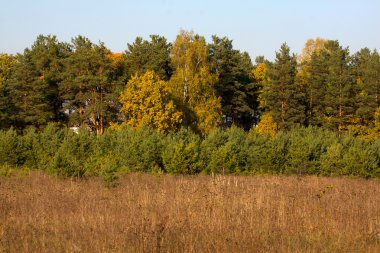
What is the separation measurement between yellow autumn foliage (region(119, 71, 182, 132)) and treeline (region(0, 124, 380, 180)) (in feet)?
40.5

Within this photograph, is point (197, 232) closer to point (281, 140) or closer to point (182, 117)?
point (281, 140)

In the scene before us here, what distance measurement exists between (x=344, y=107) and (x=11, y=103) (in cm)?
3053

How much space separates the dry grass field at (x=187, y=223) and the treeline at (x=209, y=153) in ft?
34.3

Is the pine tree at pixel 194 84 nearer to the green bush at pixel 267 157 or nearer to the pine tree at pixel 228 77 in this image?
the pine tree at pixel 228 77

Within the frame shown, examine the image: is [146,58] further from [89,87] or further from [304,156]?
[304,156]

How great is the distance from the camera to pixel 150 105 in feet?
136

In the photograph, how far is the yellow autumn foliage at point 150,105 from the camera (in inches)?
1614

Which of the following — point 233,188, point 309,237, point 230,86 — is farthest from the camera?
point 230,86

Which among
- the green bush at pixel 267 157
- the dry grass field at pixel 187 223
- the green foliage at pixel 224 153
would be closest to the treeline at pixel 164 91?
the green foliage at pixel 224 153

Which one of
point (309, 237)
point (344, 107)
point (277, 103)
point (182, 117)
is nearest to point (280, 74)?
point (277, 103)

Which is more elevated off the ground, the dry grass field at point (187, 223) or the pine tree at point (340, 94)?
the pine tree at point (340, 94)

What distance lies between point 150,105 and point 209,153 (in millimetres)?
16850

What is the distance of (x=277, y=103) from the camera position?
1859 inches

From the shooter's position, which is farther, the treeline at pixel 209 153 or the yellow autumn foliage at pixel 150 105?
the yellow autumn foliage at pixel 150 105
